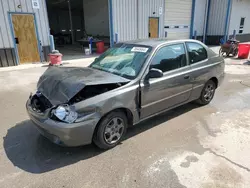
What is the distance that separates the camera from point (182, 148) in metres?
3.12

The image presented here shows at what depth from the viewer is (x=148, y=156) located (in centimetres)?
294

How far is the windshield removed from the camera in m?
3.35

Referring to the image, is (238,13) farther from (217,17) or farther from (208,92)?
(208,92)

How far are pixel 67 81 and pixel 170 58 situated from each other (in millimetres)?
1942

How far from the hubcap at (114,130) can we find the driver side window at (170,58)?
1117 mm

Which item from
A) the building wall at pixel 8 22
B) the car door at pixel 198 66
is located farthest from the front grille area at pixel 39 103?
the building wall at pixel 8 22

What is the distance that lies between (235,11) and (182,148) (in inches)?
789

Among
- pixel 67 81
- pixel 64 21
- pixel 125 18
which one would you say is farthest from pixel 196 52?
pixel 64 21

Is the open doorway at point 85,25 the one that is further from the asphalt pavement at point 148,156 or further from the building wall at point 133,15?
the asphalt pavement at point 148,156

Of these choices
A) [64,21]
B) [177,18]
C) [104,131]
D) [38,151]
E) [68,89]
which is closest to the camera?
[68,89]

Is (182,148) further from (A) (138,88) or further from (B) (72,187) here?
(B) (72,187)

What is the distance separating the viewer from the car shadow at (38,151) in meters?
2.76

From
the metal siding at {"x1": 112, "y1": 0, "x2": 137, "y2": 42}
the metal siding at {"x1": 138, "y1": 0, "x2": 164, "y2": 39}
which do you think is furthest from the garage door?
the metal siding at {"x1": 112, "y1": 0, "x2": 137, "y2": 42}

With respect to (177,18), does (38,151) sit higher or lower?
lower
